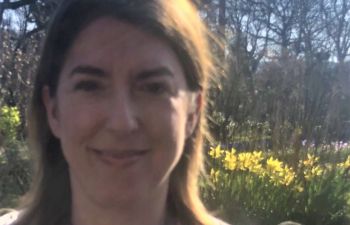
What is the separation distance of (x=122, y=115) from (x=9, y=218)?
2.33ft

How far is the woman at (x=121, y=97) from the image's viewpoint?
1562 millimetres

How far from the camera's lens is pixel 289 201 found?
543cm

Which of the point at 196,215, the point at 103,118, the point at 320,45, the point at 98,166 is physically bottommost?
the point at 196,215

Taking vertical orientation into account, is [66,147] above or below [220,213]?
above

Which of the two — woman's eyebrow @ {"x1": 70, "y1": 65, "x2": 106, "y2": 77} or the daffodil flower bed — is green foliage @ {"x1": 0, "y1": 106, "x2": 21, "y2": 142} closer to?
the daffodil flower bed

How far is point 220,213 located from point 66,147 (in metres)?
3.35

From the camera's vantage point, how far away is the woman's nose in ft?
5.06

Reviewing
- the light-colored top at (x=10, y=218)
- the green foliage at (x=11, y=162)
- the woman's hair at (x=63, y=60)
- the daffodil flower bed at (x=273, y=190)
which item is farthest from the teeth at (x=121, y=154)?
the green foliage at (x=11, y=162)

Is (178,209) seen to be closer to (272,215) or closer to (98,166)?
(98,166)

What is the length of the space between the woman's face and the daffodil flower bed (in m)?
3.22

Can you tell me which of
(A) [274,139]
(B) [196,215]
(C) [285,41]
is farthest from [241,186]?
(C) [285,41]

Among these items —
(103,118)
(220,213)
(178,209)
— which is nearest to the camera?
(103,118)

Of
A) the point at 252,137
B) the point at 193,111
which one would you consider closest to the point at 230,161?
the point at 252,137

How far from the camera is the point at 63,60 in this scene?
1674 millimetres
